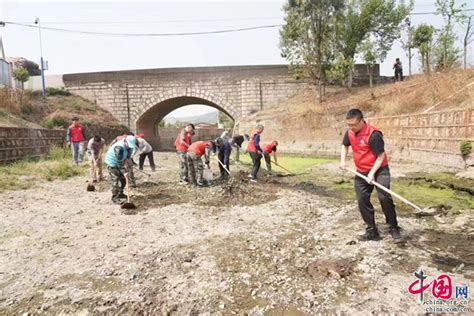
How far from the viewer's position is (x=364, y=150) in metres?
3.92

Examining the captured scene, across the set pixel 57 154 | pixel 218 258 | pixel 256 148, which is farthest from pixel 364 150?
pixel 57 154

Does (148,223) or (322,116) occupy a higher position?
(322,116)

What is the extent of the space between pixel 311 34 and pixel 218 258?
68.0 ft

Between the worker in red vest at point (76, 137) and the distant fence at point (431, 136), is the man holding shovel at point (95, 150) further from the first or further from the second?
the distant fence at point (431, 136)

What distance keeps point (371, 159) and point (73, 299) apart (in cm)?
354

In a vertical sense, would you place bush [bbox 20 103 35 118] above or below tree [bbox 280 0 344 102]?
below

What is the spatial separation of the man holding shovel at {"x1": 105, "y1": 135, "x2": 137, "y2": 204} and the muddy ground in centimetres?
37

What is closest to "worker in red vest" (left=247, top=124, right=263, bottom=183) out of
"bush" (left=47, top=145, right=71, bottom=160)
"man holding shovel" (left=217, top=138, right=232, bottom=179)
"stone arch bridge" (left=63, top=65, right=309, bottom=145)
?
"man holding shovel" (left=217, top=138, right=232, bottom=179)

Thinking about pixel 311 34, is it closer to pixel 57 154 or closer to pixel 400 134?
pixel 400 134

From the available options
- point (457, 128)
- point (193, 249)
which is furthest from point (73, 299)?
point (457, 128)

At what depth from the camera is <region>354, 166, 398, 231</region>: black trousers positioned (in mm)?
3793

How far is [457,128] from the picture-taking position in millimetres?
8648

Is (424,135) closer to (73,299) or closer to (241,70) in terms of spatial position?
(73,299)

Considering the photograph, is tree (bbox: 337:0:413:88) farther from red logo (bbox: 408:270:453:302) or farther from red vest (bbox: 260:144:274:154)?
red logo (bbox: 408:270:453:302)
